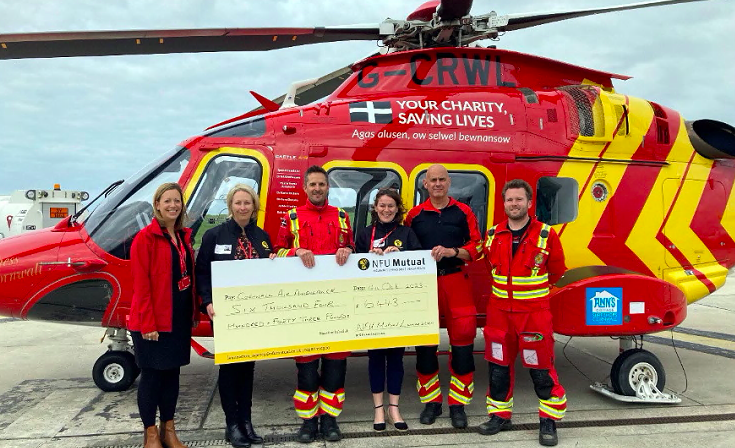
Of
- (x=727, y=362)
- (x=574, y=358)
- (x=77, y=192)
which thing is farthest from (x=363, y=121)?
(x=77, y=192)

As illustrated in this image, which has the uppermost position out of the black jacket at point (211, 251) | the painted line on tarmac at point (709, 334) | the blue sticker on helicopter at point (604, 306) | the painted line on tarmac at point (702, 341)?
the black jacket at point (211, 251)

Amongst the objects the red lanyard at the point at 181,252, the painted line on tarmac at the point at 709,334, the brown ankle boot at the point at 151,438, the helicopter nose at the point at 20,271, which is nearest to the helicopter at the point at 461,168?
the helicopter nose at the point at 20,271

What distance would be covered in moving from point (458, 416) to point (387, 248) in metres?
1.42

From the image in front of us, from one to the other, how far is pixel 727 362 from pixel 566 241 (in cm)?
333

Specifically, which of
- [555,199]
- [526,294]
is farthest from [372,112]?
[526,294]

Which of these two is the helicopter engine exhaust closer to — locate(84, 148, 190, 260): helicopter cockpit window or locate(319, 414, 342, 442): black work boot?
locate(319, 414, 342, 442): black work boot

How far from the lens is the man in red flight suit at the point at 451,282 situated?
390 centimetres

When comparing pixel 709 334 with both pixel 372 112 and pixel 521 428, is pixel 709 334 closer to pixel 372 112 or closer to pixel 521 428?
pixel 521 428

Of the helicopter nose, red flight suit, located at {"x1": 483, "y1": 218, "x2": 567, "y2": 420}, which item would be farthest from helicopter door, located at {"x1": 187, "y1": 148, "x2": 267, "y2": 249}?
red flight suit, located at {"x1": 483, "y1": 218, "x2": 567, "y2": 420}

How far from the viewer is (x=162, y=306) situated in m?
3.26

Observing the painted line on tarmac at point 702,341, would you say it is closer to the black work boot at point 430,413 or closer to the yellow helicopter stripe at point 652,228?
the yellow helicopter stripe at point 652,228

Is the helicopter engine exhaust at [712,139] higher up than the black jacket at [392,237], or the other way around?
the helicopter engine exhaust at [712,139]

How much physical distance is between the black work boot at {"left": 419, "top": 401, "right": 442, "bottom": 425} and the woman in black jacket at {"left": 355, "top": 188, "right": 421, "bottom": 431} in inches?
8.7

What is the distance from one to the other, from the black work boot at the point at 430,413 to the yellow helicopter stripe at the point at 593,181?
5.71 feet
